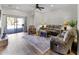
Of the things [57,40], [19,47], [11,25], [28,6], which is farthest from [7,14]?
[57,40]

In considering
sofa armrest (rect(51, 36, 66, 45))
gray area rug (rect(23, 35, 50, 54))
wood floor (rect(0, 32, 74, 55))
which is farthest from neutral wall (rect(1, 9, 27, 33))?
sofa armrest (rect(51, 36, 66, 45))

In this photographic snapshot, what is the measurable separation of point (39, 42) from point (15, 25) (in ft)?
1.99

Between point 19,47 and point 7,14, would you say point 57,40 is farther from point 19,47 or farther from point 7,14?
point 7,14

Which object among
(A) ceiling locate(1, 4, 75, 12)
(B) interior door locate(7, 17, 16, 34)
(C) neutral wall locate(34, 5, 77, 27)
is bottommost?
(B) interior door locate(7, 17, 16, 34)

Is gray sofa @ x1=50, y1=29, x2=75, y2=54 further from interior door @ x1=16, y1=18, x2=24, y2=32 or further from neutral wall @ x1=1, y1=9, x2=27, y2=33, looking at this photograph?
neutral wall @ x1=1, y1=9, x2=27, y2=33

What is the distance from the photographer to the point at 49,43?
2363 millimetres

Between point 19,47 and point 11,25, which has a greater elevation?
point 11,25

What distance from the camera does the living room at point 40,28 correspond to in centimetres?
231

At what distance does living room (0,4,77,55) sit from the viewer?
2312 millimetres

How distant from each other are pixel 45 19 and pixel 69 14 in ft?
1.58

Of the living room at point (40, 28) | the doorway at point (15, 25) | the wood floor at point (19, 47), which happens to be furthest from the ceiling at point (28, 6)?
the wood floor at point (19, 47)

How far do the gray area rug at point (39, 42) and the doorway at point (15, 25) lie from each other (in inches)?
8.7

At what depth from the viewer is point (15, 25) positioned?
7.94 ft
